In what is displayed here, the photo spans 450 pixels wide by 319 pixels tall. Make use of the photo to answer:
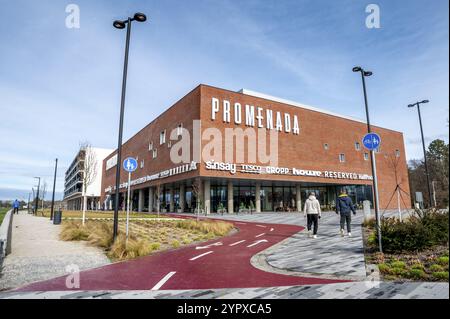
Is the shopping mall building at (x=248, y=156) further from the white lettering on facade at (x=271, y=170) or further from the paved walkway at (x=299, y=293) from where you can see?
the paved walkway at (x=299, y=293)

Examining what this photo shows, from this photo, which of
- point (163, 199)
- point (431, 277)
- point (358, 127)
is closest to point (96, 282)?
point (431, 277)

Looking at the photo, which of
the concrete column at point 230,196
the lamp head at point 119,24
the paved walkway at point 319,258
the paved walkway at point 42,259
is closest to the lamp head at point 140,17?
the lamp head at point 119,24

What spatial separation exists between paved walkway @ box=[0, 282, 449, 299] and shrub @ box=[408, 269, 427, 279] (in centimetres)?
46

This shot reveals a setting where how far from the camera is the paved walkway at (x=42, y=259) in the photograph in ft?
23.6

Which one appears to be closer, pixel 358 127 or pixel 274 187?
pixel 274 187

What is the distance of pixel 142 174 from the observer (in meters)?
48.5

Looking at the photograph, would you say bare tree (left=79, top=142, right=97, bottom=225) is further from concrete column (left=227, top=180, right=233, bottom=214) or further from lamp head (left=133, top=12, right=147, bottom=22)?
concrete column (left=227, top=180, right=233, bottom=214)

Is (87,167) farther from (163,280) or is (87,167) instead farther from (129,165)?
(163,280)

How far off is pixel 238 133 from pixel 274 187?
11.4 metres

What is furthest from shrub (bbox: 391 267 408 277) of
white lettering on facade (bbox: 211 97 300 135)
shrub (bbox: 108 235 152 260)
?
white lettering on facade (bbox: 211 97 300 135)

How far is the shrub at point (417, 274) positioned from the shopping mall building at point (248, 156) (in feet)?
65.6

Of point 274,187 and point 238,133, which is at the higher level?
point 238,133

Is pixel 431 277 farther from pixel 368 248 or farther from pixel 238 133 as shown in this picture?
pixel 238 133
